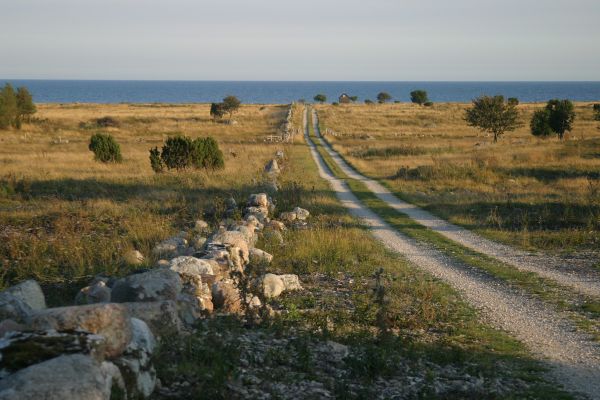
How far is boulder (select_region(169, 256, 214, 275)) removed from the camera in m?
9.50

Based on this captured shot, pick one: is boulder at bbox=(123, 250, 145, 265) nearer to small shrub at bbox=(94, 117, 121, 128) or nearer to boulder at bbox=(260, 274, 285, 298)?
boulder at bbox=(260, 274, 285, 298)

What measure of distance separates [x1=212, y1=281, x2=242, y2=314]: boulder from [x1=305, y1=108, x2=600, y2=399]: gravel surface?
157 inches

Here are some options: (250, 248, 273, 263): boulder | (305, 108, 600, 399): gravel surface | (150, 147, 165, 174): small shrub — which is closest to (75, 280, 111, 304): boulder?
(250, 248, 273, 263): boulder

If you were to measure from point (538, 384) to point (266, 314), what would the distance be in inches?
140

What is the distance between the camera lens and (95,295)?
8.28m

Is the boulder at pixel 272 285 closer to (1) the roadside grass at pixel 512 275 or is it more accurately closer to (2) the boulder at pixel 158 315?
(2) the boulder at pixel 158 315

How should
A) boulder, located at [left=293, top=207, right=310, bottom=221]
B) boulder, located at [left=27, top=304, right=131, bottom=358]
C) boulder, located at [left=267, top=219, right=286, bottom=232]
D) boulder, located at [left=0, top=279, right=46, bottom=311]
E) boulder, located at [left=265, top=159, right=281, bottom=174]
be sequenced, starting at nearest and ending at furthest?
boulder, located at [left=27, top=304, right=131, bottom=358]
boulder, located at [left=0, top=279, right=46, bottom=311]
boulder, located at [left=267, top=219, right=286, bottom=232]
boulder, located at [left=293, top=207, right=310, bottom=221]
boulder, located at [left=265, top=159, right=281, bottom=174]

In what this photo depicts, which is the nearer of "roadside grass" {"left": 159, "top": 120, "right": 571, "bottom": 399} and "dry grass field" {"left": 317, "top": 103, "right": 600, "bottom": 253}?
"roadside grass" {"left": 159, "top": 120, "right": 571, "bottom": 399}

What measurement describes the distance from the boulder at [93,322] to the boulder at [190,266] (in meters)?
3.94

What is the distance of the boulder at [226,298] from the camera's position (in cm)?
907

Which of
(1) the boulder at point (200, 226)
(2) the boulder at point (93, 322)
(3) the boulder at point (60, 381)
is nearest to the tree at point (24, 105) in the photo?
(1) the boulder at point (200, 226)

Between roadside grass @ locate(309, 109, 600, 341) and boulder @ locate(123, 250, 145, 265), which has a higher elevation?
boulder @ locate(123, 250, 145, 265)

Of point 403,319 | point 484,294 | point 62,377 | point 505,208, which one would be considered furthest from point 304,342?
point 505,208

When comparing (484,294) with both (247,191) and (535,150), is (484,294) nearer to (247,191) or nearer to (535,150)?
(247,191)
